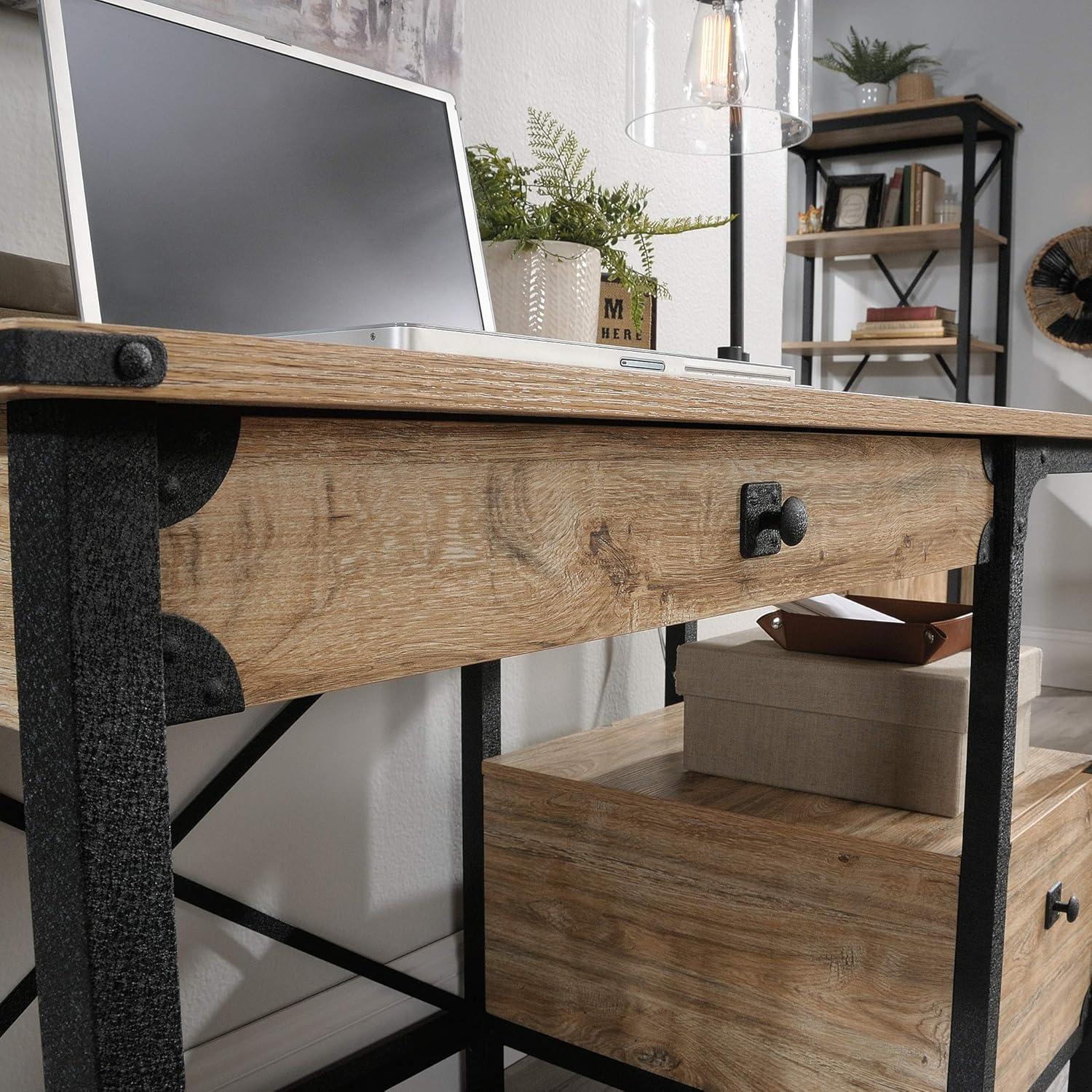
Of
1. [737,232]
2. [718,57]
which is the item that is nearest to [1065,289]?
[737,232]

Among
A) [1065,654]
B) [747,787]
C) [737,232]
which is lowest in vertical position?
[1065,654]

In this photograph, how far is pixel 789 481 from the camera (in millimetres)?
733

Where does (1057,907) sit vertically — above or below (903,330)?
below

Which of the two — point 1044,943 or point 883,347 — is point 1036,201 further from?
point 1044,943

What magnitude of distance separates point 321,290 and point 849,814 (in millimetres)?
721

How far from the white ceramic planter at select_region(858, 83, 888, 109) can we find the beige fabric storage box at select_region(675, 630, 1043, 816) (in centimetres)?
310

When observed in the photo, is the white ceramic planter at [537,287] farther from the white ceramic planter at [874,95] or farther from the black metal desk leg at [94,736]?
the white ceramic planter at [874,95]

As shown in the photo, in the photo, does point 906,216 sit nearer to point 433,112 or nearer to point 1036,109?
point 1036,109

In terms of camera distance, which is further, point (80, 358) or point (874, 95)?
point (874, 95)

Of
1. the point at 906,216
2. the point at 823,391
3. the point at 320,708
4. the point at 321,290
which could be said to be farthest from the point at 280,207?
the point at 906,216

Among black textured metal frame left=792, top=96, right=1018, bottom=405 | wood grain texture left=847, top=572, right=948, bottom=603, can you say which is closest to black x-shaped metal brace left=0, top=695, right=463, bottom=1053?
wood grain texture left=847, top=572, right=948, bottom=603

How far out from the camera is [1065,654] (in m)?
3.94

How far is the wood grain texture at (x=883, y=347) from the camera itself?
12.6 feet

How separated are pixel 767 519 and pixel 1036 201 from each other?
3705mm
